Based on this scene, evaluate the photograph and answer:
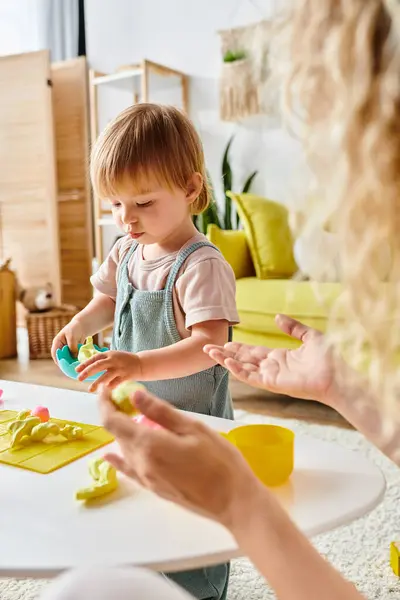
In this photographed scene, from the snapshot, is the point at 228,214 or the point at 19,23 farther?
the point at 19,23

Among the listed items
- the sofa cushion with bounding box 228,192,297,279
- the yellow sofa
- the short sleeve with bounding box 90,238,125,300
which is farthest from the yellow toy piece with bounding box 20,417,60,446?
the sofa cushion with bounding box 228,192,297,279

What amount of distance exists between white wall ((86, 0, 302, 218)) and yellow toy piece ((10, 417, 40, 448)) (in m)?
2.55

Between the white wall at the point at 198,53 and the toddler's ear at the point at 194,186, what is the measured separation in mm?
2061

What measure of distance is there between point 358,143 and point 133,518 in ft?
1.51

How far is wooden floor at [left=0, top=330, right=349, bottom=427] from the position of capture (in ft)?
7.50

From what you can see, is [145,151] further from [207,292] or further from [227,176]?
[227,176]

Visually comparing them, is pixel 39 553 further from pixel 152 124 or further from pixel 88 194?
pixel 88 194

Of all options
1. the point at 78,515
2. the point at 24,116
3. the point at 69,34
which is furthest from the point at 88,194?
the point at 78,515

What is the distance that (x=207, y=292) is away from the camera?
1.19 m

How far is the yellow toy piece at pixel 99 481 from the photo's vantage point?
716mm

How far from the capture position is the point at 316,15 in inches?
17.9

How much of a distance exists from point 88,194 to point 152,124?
2.78 metres

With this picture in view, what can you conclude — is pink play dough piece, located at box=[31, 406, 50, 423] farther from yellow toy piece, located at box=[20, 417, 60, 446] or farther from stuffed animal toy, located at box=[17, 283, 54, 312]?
stuffed animal toy, located at box=[17, 283, 54, 312]

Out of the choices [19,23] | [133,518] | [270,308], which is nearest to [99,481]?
[133,518]
